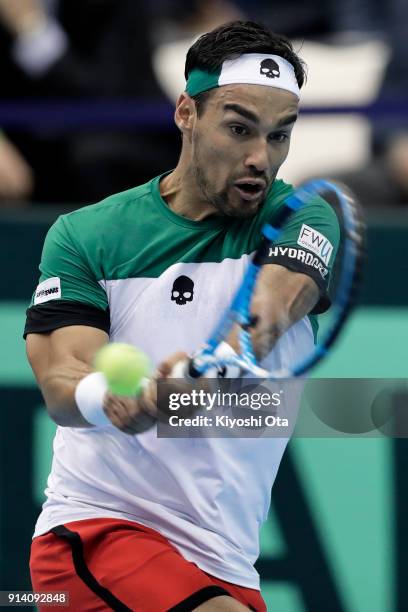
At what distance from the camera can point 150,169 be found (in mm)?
6688

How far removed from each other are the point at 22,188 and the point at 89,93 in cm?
62

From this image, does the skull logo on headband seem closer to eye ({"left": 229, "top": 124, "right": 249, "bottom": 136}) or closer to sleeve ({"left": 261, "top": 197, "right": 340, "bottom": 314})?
eye ({"left": 229, "top": 124, "right": 249, "bottom": 136})

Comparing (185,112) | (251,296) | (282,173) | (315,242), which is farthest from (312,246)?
(282,173)

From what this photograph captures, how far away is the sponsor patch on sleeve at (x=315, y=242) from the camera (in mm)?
→ 3955

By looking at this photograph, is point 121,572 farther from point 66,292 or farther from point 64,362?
point 66,292

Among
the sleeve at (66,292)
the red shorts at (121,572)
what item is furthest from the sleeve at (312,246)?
the red shorts at (121,572)

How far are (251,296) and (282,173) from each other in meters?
3.73

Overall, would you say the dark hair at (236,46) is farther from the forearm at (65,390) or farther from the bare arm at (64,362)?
the forearm at (65,390)

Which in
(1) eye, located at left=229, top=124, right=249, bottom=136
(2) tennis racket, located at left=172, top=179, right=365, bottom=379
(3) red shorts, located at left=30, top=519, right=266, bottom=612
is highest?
(1) eye, located at left=229, top=124, right=249, bottom=136

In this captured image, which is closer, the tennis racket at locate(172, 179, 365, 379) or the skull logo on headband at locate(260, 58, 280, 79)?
the tennis racket at locate(172, 179, 365, 379)

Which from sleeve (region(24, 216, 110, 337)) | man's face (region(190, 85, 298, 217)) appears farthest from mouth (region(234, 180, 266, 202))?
sleeve (region(24, 216, 110, 337))

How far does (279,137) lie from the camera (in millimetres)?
3961

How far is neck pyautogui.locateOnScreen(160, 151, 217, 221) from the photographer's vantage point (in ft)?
13.5

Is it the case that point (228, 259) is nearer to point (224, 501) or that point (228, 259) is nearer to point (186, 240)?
point (186, 240)
